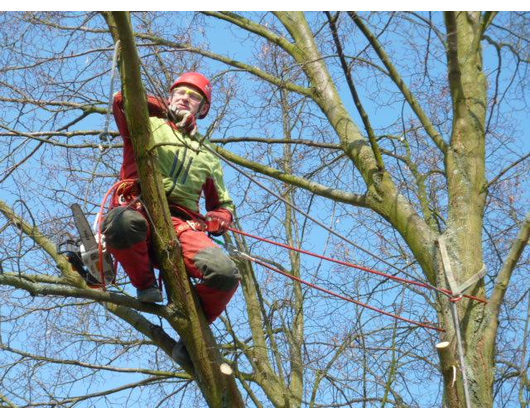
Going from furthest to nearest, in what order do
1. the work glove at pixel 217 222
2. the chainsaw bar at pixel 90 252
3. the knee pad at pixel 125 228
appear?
the work glove at pixel 217 222, the chainsaw bar at pixel 90 252, the knee pad at pixel 125 228

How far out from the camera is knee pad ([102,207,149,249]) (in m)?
4.48

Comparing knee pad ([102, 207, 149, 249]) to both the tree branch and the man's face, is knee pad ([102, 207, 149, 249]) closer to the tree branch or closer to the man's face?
the man's face

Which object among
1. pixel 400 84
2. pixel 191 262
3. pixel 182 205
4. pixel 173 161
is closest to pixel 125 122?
pixel 173 161

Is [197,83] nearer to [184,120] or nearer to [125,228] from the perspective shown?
[184,120]

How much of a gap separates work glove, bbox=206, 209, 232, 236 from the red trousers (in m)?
0.32

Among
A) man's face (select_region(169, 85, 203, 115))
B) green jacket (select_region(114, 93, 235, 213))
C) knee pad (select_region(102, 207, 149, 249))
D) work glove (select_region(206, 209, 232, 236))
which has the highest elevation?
man's face (select_region(169, 85, 203, 115))

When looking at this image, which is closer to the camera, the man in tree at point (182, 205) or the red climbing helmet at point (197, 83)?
the man in tree at point (182, 205)

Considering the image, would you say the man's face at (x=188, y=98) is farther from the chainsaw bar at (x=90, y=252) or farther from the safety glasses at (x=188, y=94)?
the chainsaw bar at (x=90, y=252)

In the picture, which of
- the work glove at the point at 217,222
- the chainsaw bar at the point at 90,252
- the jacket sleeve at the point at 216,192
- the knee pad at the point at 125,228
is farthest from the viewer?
the jacket sleeve at the point at 216,192

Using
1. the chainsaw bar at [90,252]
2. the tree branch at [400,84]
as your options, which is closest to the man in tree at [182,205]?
the chainsaw bar at [90,252]

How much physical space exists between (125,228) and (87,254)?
40 centimetres

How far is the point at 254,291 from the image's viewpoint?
706 centimetres

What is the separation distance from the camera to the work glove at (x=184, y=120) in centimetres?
498

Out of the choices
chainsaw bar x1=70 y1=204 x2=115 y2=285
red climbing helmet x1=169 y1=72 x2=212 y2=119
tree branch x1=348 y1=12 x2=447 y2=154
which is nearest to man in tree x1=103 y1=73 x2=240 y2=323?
red climbing helmet x1=169 y1=72 x2=212 y2=119
